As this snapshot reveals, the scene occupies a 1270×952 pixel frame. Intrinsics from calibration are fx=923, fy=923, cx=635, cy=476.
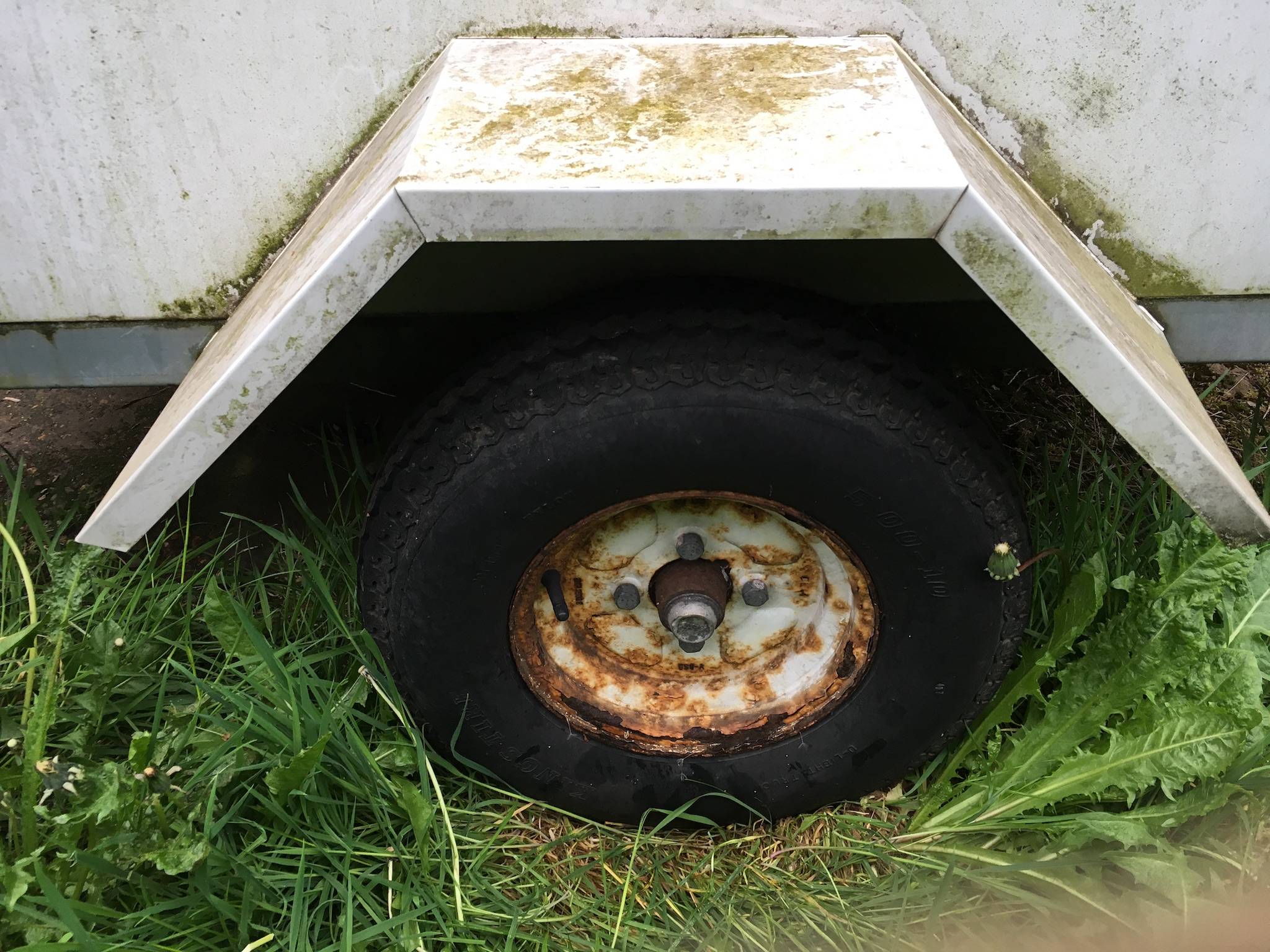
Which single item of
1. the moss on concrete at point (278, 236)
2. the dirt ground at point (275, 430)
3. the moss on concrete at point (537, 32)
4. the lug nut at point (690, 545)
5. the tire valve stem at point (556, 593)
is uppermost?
the moss on concrete at point (537, 32)

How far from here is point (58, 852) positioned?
4.61 ft

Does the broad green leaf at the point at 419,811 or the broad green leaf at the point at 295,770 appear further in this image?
the broad green leaf at the point at 419,811

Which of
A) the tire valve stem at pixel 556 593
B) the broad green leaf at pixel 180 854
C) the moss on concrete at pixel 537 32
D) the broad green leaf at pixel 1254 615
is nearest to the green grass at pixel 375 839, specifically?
the broad green leaf at pixel 180 854

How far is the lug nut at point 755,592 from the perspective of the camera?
1570mm

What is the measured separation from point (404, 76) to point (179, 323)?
0.53 m

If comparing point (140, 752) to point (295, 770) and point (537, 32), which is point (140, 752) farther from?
point (537, 32)

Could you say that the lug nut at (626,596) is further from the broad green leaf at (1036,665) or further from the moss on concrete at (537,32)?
the moss on concrete at (537,32)

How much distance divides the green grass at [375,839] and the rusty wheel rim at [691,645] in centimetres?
19

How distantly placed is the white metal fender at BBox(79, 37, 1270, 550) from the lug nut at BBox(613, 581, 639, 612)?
688mm

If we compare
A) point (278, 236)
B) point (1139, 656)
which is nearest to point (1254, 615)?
point (1139, 656)

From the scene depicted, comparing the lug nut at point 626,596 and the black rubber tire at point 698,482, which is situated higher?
the black rubber tire at point 698,482

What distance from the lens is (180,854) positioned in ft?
4.24

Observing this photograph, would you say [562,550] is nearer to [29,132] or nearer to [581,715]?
[581,715]

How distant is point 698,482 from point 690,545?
234 mm
